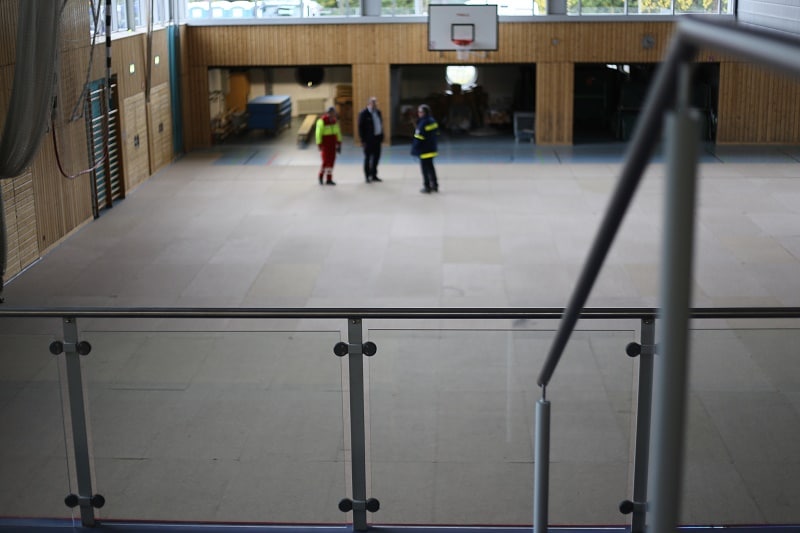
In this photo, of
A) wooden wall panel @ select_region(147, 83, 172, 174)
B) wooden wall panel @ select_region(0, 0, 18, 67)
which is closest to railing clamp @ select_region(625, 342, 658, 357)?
wooden wall panel @ select_region(0, 0, 18, 67)

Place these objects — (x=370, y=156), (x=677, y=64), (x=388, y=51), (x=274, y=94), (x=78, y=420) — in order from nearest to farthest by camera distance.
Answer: (x=677, y=64), (x=78, y=420), (x=370, y=156), (x=388, y=51), (x=274, y=94)

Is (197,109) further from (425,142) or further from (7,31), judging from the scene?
(7,31)

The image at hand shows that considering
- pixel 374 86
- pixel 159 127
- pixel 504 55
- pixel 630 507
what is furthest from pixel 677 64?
pixel 374 86

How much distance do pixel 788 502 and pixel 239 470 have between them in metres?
2.48

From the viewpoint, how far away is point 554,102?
2428cm

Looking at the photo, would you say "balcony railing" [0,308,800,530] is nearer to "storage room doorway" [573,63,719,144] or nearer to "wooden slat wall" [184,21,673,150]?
"wooden slat wall" [184,21,673,150]

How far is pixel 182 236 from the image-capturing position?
52.2ft

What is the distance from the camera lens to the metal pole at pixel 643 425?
4.46m

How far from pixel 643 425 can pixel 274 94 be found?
92.5 feet

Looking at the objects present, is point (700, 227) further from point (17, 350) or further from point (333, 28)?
point (17, 350)

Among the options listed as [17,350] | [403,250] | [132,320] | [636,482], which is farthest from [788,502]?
[403,250]

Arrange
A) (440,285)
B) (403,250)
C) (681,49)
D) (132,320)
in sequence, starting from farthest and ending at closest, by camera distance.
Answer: (403,250) < (440,285) < (132,320) < (681,49)

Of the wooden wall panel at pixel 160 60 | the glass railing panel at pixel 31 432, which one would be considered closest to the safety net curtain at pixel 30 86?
the glass railing panel at pixel 31 432

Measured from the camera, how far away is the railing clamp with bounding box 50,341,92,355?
4668 millimetres
